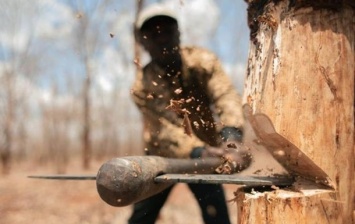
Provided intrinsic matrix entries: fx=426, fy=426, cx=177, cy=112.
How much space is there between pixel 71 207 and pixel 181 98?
655cm

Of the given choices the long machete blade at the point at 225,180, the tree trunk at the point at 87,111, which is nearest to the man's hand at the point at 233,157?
the long machete blade at the point at 225,180

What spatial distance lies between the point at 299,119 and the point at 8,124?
1756cm

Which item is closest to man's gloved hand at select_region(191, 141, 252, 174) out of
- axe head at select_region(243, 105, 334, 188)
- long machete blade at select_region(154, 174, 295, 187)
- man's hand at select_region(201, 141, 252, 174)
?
man's hand at select_region(201, 141, 252, 174)

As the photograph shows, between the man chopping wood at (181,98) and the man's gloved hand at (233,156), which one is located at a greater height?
the man chopping wood at (181,98)

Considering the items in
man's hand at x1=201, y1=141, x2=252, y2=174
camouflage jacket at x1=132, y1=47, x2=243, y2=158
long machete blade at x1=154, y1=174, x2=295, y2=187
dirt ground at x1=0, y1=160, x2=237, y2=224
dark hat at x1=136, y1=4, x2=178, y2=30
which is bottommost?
dirt ground at x1=0, y1=160, x2=237, y2=224

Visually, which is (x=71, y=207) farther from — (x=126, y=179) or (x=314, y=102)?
(x=314, y=102)

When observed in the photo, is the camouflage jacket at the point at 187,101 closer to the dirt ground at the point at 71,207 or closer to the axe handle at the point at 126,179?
the axe handle at the point at 126,179

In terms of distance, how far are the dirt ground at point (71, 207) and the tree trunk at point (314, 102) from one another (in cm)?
425

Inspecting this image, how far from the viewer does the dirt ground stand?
6.76 meters

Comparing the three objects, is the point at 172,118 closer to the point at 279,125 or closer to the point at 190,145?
the point at 190,145

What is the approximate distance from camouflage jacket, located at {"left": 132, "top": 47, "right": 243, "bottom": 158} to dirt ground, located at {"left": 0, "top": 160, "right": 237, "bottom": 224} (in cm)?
323

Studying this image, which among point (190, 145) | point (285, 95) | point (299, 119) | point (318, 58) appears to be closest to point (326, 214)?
point (299, 119)

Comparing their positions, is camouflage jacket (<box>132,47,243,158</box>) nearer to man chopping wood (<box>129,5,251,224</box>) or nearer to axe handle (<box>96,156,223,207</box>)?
man chopping wood (<box>129,5,251,224</box>)

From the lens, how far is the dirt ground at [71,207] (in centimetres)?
676
